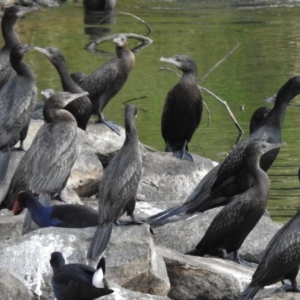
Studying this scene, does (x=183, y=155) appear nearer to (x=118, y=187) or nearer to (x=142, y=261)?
(x=118, y=187)

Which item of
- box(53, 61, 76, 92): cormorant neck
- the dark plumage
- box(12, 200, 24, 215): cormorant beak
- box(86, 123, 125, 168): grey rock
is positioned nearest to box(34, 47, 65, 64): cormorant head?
box(53, 61, 76, 92): cormorant neck

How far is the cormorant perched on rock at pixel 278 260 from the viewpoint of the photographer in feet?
28.2

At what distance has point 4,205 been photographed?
11.2m

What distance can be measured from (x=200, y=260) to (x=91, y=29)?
1778 centimetres

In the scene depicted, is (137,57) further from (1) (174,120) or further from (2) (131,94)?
(1) (174,120)

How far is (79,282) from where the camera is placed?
7.67 meters

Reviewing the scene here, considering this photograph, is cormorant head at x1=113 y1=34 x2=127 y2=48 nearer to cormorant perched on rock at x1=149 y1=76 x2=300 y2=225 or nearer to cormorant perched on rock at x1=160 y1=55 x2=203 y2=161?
cormorant perched on rock at x1=160 y1=55 x2=203 y2=161

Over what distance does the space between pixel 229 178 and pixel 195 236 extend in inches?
33.9

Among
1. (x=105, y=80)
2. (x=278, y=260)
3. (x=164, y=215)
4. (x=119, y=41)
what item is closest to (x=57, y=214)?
(x=164, y=215)

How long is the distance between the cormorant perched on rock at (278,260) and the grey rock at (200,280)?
338 millimetres

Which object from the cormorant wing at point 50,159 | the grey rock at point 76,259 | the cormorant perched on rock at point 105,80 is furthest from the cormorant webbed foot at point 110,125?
the grey rock at point 76,259

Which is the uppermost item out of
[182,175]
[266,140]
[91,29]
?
[266,140]

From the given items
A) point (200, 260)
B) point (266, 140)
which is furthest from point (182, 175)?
point (200, 260)

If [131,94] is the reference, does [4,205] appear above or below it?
above
